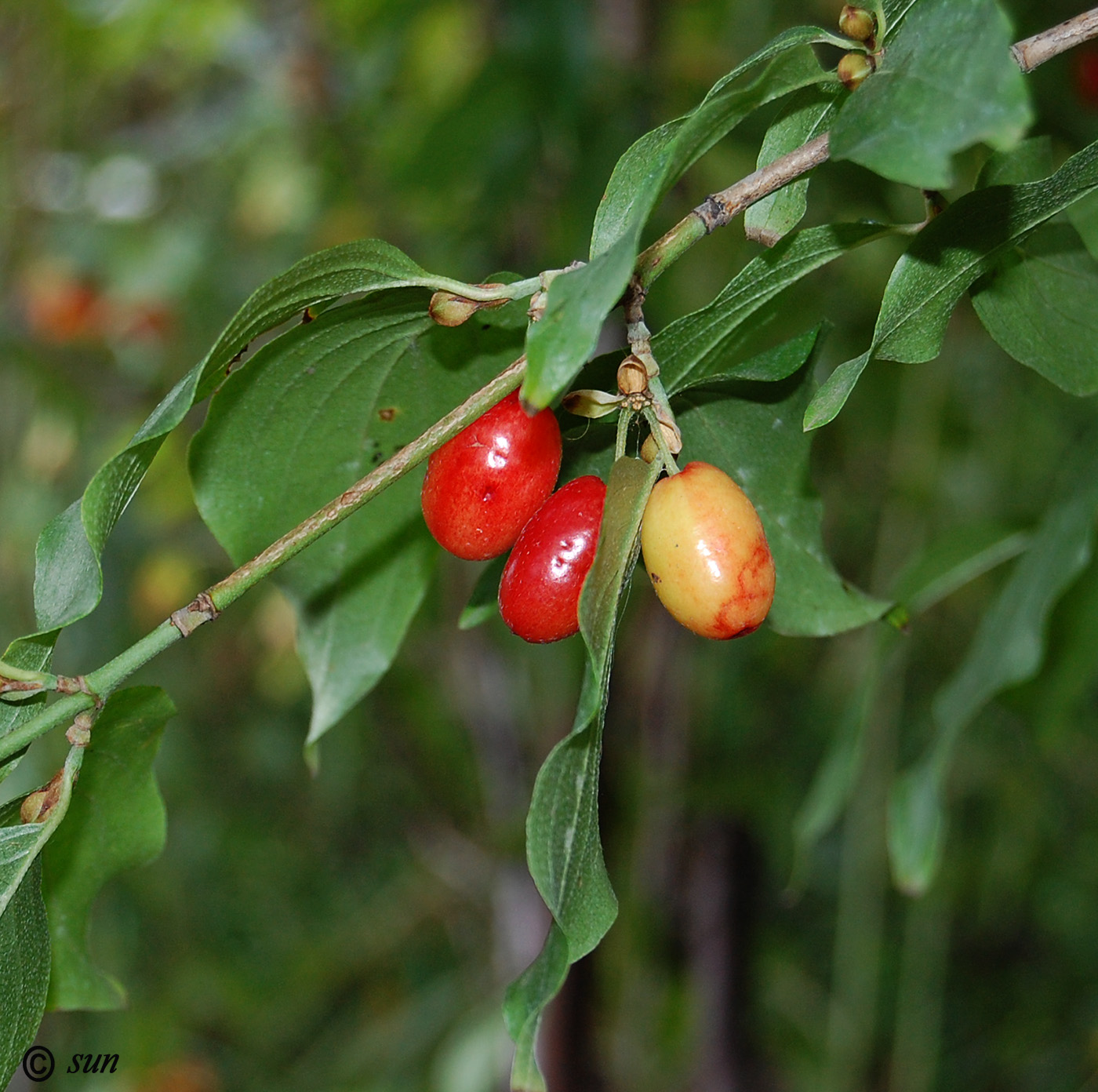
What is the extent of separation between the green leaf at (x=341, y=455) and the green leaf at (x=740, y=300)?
0.09 metres

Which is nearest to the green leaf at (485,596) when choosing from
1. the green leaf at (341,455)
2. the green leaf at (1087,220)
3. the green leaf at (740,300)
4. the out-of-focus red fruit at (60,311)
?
the green leaf at (341,455)

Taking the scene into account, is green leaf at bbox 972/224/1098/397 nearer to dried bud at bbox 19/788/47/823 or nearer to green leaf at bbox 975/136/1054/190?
green leaf at bbox 975/136/1054/190


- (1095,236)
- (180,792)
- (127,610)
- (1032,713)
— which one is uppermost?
(1095,236)

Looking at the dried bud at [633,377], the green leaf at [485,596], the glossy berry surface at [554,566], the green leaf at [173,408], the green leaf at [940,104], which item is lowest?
the green leaf at [485,596]

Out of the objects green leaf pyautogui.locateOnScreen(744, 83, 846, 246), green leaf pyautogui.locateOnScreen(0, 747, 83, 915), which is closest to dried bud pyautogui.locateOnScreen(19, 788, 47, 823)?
green leaf pyautogui.locateOnScreen(0, 747, 83, 915)

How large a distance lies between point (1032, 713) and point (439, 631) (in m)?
0.98

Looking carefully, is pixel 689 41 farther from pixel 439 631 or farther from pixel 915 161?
pixel 915 161

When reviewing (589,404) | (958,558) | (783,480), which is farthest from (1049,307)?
(958,558)

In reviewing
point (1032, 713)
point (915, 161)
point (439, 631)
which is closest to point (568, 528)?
point (915, 161)

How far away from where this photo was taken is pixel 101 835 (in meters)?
0.57

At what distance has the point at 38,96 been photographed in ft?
7.13

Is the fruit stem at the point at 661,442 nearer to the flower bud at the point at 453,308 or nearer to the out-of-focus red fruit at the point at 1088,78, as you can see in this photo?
A: the flower bud at the point at 453,308

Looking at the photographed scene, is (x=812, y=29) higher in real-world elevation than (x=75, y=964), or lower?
higher

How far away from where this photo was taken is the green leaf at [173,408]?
1.46ft
